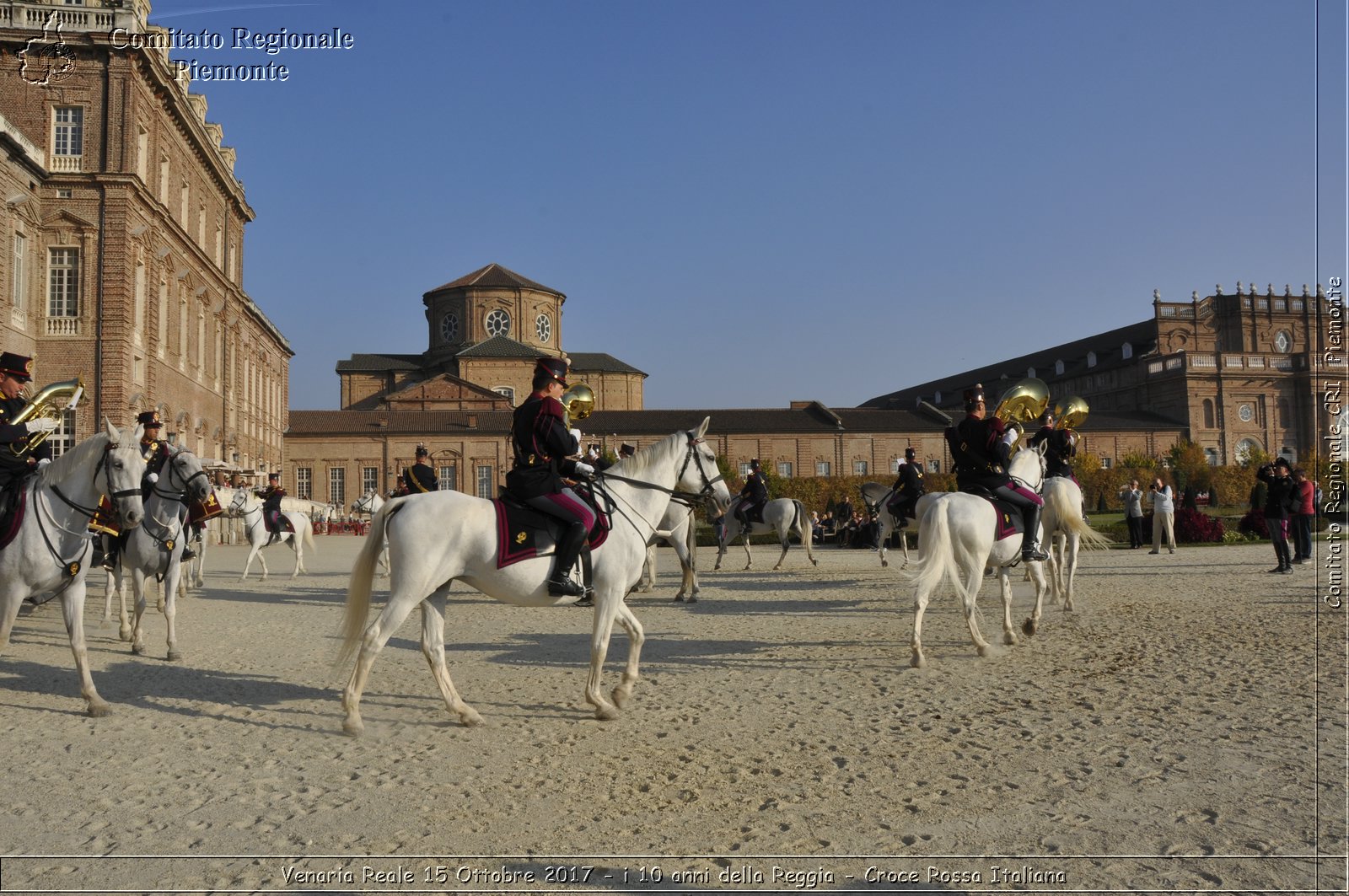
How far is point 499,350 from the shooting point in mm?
82000

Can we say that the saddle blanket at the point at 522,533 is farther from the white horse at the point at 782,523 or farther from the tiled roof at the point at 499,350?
the tiled roof at the point at 499,350

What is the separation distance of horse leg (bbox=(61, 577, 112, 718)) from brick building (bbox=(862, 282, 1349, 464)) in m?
73.5

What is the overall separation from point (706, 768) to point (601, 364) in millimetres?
86803

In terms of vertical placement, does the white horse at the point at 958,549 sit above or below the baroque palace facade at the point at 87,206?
below

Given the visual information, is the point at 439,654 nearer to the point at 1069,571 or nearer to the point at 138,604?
the point at 138,604

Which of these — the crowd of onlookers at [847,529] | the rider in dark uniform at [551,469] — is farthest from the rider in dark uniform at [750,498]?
the rider in dark uniform at [551,469]

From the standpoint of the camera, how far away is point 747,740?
20.8ft

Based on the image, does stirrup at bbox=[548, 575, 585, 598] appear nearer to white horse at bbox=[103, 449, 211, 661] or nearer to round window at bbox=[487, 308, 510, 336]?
white horse at bbox=[103, 449, 211, 661]

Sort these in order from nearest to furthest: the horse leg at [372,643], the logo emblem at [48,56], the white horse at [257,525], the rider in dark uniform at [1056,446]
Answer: the horse leg at [372,643], the rider in dark uniform at [1056,446], the white horse at [257,525], the logo emblem at [48,56]

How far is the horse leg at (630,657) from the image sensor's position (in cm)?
730

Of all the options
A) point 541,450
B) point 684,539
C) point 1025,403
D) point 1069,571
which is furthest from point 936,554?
point 684,539

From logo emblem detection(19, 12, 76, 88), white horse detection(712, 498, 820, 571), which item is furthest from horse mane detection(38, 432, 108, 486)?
logo emblem detection(19, 12, 76, 88)

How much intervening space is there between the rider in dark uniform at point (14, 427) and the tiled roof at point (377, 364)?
80932 mm

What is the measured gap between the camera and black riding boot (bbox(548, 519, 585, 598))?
7.09m
